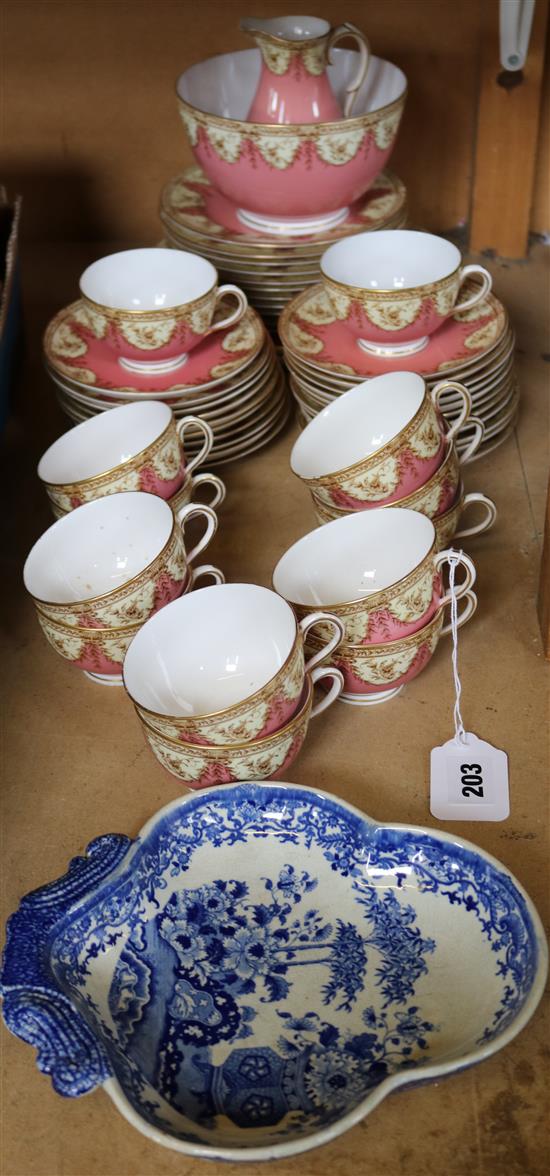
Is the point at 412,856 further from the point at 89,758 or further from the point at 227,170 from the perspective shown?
the point at 227,170

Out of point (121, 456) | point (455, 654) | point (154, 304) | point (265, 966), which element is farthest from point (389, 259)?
point (265, 966)

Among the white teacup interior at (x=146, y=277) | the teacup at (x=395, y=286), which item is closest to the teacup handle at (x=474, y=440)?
the teacup at (x=395, y=286)

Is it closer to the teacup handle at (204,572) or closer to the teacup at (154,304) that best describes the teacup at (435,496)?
the teacup handle at (204,572)

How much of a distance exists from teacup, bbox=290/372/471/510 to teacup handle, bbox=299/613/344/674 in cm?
15

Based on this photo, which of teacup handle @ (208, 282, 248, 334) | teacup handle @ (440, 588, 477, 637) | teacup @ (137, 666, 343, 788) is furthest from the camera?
teacup handle @ (208, 282, 248, 334)

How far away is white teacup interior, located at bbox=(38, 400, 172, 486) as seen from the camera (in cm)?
111

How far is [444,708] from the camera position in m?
0.99

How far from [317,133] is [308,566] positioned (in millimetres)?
448

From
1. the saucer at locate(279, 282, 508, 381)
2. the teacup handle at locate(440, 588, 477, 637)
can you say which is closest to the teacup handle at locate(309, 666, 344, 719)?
the teacup handle at locate(440, 588, 477, 637)

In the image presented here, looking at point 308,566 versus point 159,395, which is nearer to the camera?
point 308,566

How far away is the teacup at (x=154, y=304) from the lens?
45.3 inches

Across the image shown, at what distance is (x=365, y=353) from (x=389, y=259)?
0.40 ft

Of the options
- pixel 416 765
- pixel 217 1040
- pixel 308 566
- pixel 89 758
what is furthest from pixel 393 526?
pixel 217 1040

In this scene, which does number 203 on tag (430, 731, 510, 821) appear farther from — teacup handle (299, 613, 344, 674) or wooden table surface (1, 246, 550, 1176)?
teacup handle (299, 613, 344, 674)
